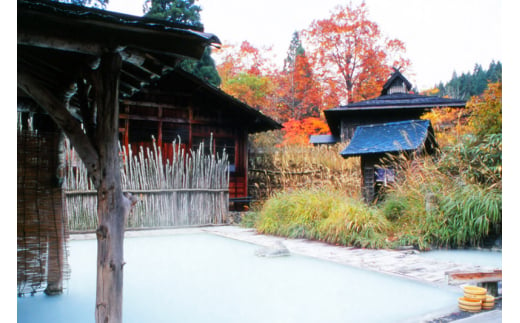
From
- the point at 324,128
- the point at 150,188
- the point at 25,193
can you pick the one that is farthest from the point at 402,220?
the point at 324,128

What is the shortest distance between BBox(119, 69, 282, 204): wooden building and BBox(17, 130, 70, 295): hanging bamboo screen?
223 inches

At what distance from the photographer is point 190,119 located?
366 inches

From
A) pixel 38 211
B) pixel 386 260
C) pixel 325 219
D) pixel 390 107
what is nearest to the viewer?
pixel 38 211

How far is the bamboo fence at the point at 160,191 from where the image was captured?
6.41 meters

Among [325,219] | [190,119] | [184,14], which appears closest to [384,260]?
[325,219]

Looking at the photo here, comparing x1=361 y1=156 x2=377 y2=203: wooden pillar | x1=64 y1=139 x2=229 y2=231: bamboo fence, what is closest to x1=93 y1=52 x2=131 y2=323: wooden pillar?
x1=64 y1=139 x2=229 y2=231: bamboo fence

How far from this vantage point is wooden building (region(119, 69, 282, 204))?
8750 millimetres

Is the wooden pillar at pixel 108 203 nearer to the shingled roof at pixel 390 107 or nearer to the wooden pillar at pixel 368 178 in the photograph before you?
the wooden pillar at pixel 368 178

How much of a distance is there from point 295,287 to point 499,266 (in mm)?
2120

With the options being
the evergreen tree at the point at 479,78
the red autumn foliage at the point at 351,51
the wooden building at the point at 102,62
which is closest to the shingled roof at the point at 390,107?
the red autumn foliage at the point at 351,51

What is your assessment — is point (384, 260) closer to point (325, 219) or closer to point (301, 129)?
point (325, 219)

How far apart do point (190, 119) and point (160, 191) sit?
9.14 feet

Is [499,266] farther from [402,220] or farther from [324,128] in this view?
[324,128]

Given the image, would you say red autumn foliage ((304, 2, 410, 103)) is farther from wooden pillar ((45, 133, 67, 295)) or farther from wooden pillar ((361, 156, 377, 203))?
wooden pillar ((45, 133, 67, 295))
